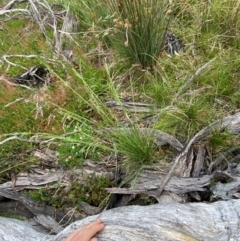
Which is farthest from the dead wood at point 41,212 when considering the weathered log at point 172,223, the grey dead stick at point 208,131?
the grey dead stick at point 208,131

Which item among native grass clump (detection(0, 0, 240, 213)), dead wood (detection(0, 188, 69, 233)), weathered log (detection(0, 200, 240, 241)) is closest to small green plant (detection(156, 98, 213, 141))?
native grass clump (detection(0, 0, 240, 213))

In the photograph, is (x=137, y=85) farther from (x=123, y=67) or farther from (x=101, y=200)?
(x=101, y=200)

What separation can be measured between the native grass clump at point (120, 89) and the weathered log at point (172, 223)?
38 cm

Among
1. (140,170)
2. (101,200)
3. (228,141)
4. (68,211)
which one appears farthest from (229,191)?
(68,211)

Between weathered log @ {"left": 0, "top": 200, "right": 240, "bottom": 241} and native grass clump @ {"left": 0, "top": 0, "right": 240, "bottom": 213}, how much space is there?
1.25 ft

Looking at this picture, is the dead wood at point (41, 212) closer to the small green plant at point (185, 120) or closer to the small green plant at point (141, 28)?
the small green plant at point (185, 120)

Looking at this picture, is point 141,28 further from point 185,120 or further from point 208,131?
point 208,131

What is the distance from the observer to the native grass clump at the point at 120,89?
3.27 meters

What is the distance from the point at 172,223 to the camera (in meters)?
2.77

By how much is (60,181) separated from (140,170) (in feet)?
1.77

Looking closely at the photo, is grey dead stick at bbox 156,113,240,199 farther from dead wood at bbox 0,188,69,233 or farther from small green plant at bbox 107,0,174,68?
small green plant at bbox 107,0,174,68

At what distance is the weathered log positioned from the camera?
107 inches

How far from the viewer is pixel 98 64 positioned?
4.03 metres

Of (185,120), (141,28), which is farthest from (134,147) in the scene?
(141,28)
